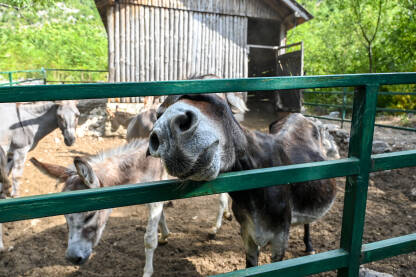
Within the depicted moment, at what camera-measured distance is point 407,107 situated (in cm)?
1063

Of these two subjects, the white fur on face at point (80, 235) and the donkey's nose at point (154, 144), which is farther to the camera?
the white fur on face at point (80, 235)

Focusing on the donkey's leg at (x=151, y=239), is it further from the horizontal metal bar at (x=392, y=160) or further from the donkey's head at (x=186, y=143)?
the horizontal metal bar at (x=392, y=160)

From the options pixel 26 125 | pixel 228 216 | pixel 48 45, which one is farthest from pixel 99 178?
pixel 48 45

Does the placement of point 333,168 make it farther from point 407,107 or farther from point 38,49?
point 38,49

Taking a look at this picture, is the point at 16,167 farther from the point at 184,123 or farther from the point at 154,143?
the point at 184,123

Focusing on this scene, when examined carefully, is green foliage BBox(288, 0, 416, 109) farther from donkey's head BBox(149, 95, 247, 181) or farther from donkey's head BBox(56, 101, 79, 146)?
donkey's head BBox(149, 95, 247, 181)

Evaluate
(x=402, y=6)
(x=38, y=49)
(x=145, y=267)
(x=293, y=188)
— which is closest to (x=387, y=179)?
(x=293, y=188)

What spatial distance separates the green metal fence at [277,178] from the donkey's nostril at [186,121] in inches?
3.6

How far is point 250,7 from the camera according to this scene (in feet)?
31.0

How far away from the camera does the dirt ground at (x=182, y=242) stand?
3221 mm

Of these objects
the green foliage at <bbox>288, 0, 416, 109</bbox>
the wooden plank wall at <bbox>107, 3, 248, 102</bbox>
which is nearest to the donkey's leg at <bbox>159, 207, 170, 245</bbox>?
the wooden plank wall at <bbox>107, 3, 248, 102</bbox>

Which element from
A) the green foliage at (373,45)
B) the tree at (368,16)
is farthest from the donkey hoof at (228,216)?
the tree at (368,16)

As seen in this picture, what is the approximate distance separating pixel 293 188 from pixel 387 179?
436cm

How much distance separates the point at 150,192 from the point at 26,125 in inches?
229
